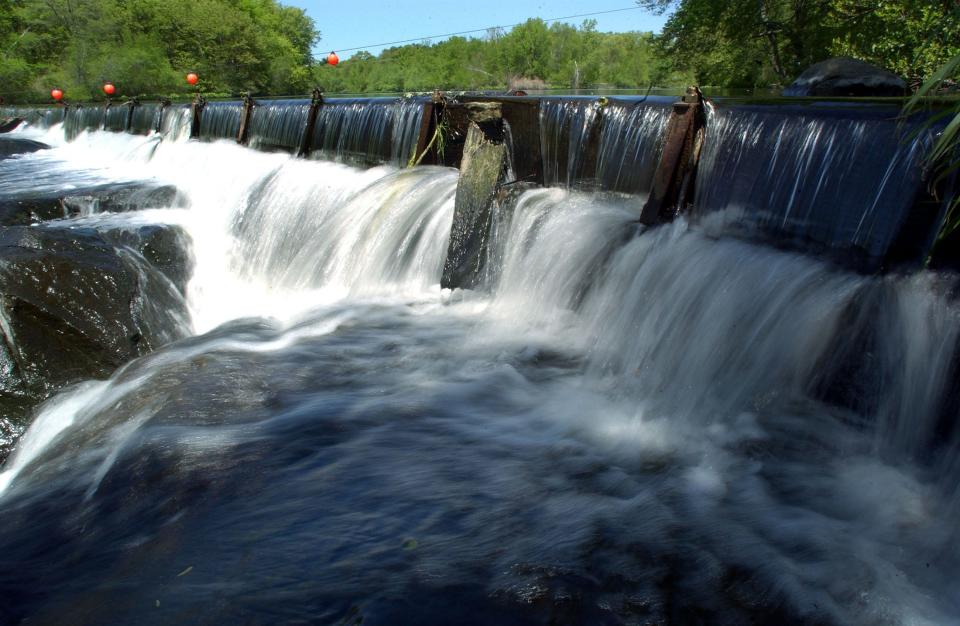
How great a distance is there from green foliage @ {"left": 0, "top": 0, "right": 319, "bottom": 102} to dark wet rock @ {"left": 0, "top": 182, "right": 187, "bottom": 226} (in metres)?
36.0

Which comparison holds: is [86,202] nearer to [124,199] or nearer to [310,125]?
[124,199]

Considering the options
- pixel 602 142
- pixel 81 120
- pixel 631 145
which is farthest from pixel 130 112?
pixel 631 145

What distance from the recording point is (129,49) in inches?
1764

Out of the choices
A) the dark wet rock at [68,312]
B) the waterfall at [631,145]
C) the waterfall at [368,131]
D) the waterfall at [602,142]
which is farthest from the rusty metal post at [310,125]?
the waterfall at [631,145]

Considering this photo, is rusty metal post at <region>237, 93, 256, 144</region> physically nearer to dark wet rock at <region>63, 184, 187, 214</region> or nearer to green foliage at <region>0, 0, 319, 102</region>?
dark wet rock at <region>63, 184, 187, 214</region>

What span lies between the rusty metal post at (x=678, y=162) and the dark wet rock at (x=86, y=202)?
812 cm

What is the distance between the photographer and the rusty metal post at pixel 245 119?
14.8 m

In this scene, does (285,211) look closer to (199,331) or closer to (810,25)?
(199,331)

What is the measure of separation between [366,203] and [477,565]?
20.1 feet

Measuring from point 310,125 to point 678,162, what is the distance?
319 inches

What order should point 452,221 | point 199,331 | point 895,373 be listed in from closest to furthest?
1. point 895,373
2. point 452,221
3. point 199,331

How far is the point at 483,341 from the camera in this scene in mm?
5777

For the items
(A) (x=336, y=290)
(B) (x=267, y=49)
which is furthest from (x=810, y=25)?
(B) (x=267, y=49)

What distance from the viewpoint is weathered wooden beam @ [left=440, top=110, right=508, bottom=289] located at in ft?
22.4
